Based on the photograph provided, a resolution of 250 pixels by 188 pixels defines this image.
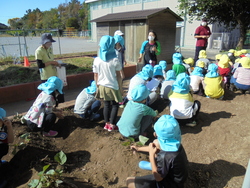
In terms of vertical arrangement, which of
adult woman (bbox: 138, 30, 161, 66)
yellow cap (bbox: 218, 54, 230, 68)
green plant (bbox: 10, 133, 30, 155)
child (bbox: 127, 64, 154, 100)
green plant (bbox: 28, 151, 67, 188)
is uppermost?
adult woman (bbox: 138, 30, 161, 66)

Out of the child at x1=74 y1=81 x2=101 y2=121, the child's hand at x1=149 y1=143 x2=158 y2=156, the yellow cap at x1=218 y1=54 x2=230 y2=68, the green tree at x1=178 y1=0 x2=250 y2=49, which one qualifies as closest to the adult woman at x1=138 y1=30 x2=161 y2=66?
the yellow cap at x1=218 y1=54 x2=230 y2=68

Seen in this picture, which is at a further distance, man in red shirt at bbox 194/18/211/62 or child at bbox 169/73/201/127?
→ man in red shirt at bbox 194/18/211/62

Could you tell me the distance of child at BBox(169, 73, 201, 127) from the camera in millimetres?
3664

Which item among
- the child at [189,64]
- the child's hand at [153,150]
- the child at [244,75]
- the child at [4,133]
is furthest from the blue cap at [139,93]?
the child at [189,64]

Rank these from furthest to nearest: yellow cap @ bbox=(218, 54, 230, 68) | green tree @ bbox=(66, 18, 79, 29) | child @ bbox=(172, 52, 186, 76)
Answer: green tree @ bbox=(66, 18, 79, 29) < yellow cap @ bbox=(218, 54, 230, 68) < child @ bbox=(172, 52, 186, 76)

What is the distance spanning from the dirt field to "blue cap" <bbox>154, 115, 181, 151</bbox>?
0.80 meters

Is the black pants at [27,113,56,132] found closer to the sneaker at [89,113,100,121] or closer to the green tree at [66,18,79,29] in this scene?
the sneaker at [89,113,100,121]

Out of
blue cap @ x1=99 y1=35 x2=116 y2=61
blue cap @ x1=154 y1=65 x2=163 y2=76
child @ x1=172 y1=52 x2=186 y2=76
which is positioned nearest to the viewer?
blue cap @ x1=99 y1=35 x2=116 y2=61

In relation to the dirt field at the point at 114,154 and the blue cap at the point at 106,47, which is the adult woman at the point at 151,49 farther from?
the blue cap at the point at 106,47

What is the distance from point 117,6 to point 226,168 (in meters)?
29.1

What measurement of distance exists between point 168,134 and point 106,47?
1.88 meters

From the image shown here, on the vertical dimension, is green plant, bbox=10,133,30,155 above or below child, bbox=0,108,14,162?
below

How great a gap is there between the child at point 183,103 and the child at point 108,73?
1009 mm

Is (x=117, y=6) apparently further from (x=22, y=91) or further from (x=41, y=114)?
(x=41, y=114)
